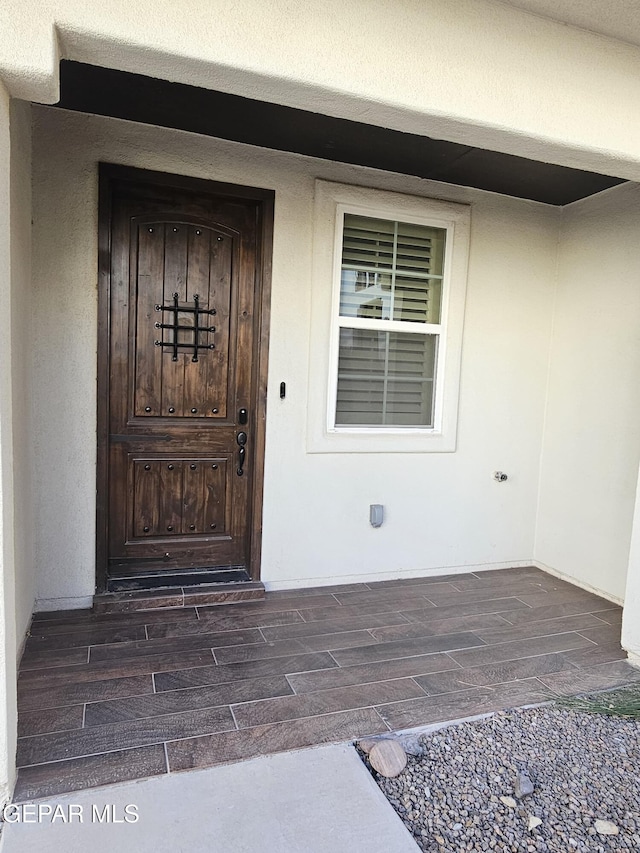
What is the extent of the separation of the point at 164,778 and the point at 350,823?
0.62 m

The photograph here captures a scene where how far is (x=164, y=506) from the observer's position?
3186 mm

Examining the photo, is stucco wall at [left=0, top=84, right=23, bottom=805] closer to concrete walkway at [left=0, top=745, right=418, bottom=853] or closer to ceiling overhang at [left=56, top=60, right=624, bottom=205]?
concrete walkway at [left=0, top=745, right=418, bottom=853]

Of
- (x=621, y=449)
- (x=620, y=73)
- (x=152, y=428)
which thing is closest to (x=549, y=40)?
(x=620, y=73)

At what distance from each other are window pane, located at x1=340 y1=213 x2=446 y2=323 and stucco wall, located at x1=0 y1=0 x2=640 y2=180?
139cm

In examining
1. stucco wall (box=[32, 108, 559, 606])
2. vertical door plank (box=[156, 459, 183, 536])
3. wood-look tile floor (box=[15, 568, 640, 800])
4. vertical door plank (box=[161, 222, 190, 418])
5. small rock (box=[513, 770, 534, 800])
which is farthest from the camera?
vertical door plank (box=[156, 459, 183, 536])

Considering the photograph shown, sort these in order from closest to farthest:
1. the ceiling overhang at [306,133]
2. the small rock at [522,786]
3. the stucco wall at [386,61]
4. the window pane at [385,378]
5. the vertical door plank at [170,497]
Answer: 1. the stucco wall at [386,61]
2. the small rock at [522,786]
3. the ceiling overhang at [306,133]
4. the vertical door plank at [170,497]
5. the window pane at [385,378]

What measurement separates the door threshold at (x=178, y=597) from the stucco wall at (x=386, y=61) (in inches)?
95.1

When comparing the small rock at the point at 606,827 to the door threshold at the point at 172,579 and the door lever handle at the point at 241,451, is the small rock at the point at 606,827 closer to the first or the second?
the door threshold at the point at 172,579

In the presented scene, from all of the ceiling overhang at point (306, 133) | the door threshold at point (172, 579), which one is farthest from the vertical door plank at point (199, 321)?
the door threshold at point (172, 579)

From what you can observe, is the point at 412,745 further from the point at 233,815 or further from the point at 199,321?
the point at 199,321

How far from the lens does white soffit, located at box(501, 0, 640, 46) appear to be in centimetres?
183

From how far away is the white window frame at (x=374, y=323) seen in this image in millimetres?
3240

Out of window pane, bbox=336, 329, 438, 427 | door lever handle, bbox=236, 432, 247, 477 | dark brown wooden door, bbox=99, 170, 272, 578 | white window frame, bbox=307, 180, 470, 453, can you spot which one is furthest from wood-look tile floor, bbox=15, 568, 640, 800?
window pane, bbox=336, 329, 438, 427

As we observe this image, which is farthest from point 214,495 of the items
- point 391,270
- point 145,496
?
point 391,270
